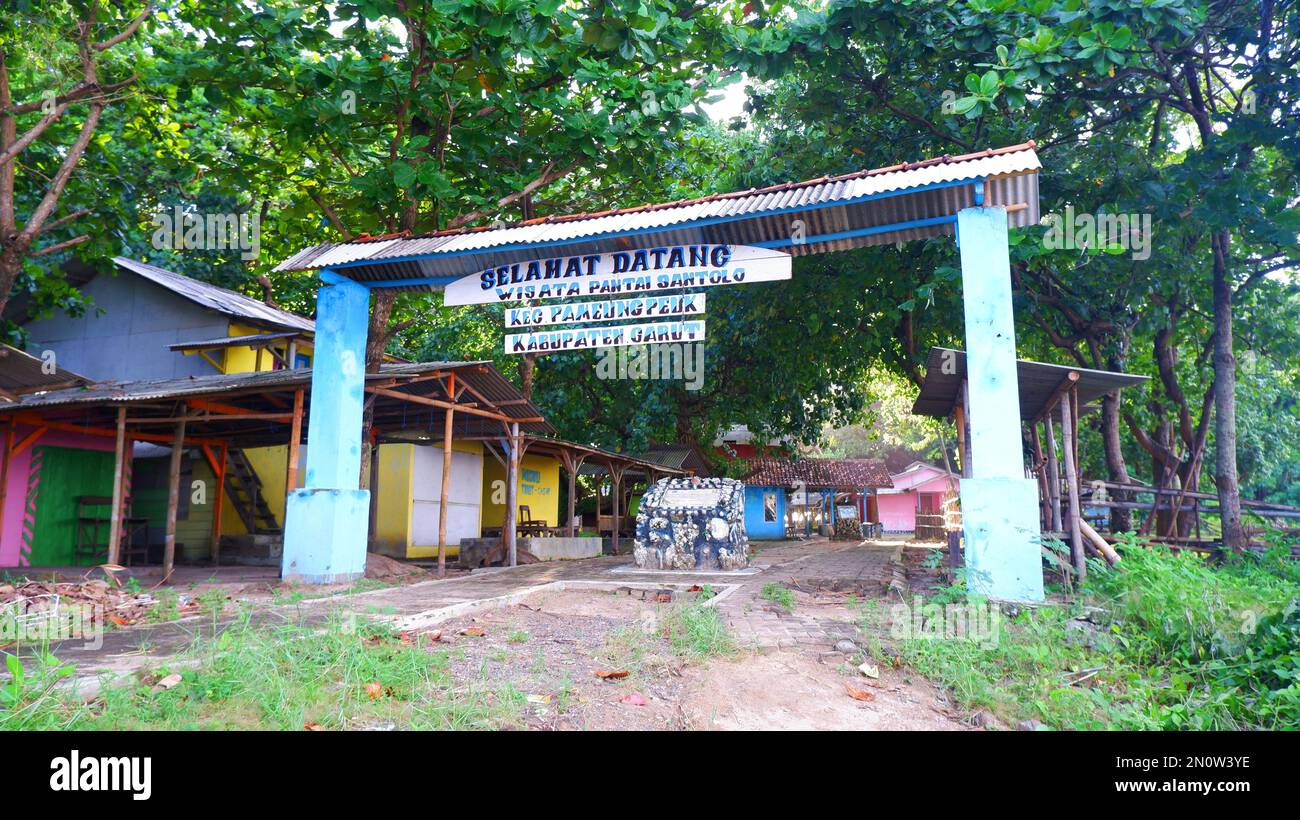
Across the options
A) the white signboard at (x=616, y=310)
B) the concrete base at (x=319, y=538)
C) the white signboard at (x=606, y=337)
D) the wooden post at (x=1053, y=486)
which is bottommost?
the concrete base at (x=319, y=538)

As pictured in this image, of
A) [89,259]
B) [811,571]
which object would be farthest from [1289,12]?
[89,259]

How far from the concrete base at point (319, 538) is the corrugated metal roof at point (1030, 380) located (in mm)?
7559

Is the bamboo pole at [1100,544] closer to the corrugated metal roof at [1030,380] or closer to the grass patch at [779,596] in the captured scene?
the corrugated metal roof at [1030,380]

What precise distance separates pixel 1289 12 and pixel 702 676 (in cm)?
1099

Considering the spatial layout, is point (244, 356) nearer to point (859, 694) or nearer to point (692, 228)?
point (692, 228)

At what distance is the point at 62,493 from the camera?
14.4 m

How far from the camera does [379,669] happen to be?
4.48 metres

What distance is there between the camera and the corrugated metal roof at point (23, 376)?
42.3 feet

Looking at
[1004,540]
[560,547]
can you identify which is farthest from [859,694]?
[560,547]

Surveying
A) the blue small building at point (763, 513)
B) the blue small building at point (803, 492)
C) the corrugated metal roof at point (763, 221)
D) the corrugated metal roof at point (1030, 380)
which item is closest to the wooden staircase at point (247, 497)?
the corrugated metal roof at point (763, 221)

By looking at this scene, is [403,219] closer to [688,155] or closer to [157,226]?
[688,155]
